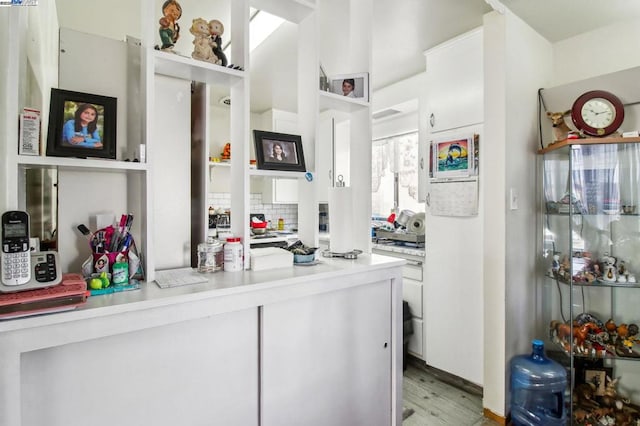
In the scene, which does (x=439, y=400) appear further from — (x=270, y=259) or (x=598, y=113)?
(x=598, y=113)

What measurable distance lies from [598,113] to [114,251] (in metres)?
2.61

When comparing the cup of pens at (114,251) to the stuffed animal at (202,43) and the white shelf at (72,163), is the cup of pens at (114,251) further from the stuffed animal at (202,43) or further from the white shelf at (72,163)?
the stuffed animal at (202,43)

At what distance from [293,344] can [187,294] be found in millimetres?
432

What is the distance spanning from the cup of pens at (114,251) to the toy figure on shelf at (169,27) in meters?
0.61

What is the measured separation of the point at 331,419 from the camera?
128 cm

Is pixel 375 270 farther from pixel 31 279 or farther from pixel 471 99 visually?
pixel 471 99

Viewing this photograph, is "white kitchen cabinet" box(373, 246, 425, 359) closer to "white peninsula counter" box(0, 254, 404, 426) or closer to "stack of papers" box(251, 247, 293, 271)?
"white peninsula counter" box(0, 254, 404, 426)

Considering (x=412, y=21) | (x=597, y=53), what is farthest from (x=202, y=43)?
(x=597, y=53)

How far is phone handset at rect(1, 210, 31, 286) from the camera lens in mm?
776

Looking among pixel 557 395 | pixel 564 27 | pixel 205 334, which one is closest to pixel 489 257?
pixel 557 395

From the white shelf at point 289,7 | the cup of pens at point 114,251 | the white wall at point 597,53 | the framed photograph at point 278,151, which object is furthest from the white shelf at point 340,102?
the white wall at point 597,53

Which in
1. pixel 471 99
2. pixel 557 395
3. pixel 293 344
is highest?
pixel 471 99

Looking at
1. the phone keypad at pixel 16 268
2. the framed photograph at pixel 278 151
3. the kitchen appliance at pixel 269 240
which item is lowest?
the kitchen appliance at pixel 269 240

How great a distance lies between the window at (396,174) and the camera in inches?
142
